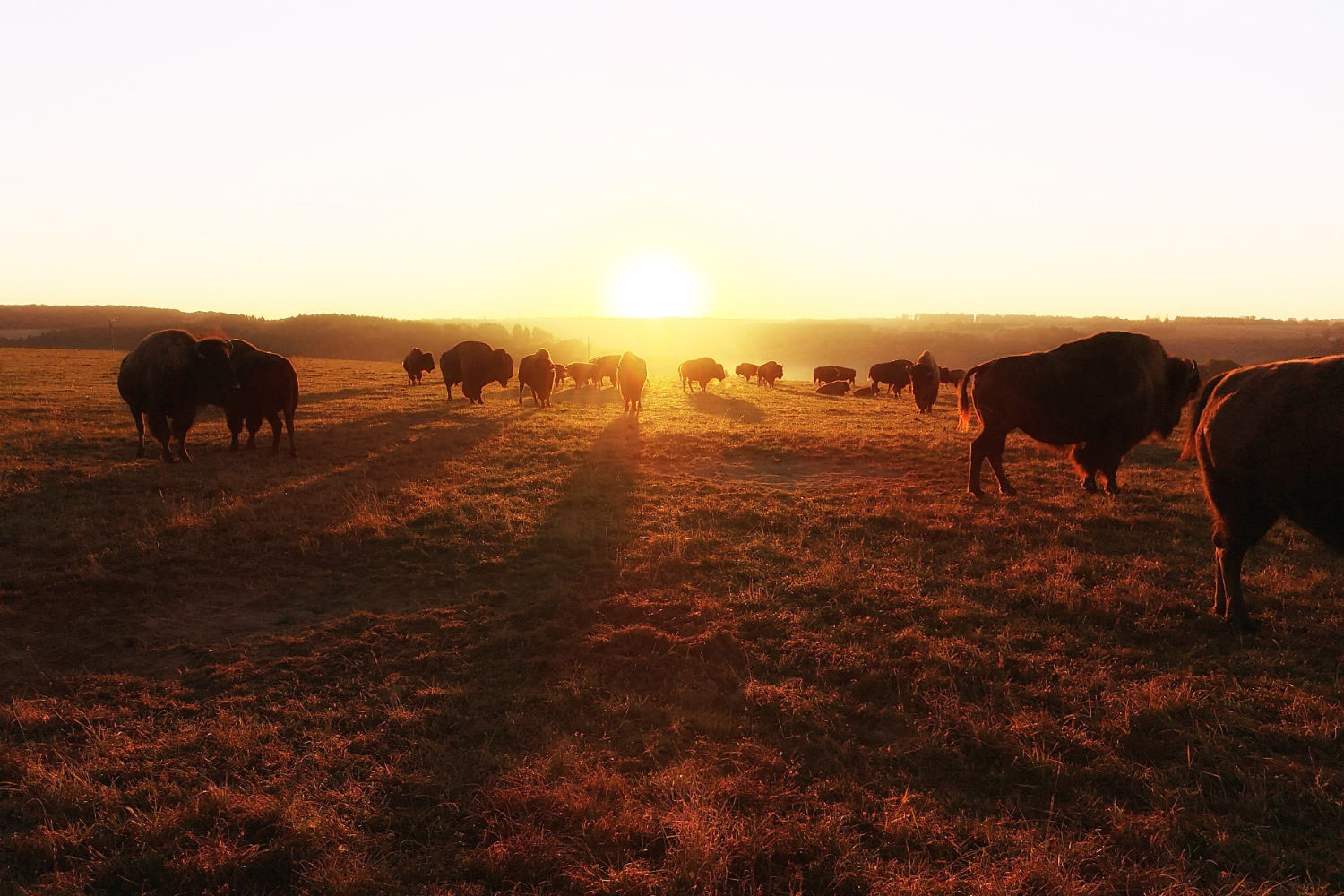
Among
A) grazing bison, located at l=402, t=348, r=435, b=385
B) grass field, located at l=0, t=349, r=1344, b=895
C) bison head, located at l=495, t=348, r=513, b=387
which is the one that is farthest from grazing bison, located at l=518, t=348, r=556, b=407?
grass field, located at l=0, t=349, r=1344, b=895

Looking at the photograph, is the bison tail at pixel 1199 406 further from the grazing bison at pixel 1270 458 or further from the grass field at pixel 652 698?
the grass field at pixel 652 698

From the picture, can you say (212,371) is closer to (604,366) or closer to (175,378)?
(175,378)

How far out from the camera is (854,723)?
13.7 feet

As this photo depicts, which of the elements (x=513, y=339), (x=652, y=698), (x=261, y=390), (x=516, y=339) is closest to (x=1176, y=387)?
(x=652, y=698)

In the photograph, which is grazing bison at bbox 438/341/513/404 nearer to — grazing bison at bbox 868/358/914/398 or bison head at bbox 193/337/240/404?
bison head at bbox 193/337/240/404

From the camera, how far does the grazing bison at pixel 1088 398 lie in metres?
9.52

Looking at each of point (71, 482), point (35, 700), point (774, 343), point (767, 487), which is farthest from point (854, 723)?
point (774, 343)

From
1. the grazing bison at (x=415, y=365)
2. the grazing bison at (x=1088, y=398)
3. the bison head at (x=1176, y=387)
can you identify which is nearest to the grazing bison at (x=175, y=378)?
the grazing bison at (x=1088, y=398)

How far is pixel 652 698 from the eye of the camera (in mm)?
4445

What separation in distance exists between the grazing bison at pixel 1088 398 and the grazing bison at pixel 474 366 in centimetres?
1768

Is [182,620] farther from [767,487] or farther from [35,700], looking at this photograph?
[767,487]

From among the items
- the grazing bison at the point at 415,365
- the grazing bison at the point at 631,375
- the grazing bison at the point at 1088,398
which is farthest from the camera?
the grazing bison at the point at 415,365

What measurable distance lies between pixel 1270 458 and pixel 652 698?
5308 millimetres

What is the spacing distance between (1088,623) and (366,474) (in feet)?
35.9
